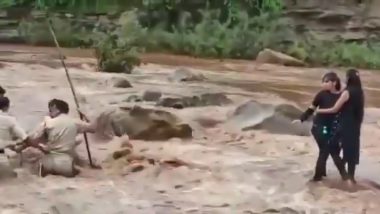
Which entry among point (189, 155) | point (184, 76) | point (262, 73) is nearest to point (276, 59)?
point (262, 73)

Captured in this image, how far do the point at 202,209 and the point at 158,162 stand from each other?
75.3 inches

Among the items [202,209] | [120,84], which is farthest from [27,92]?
[202,209]

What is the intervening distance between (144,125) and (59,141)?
9.18 ft

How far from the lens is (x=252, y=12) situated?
96.3 feet

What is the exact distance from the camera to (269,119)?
1236 centimetres

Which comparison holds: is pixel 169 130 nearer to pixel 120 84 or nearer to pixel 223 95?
pixel 223 95

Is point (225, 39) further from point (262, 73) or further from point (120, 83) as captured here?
point (120, 83)

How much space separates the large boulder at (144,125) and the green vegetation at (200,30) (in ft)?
43.6

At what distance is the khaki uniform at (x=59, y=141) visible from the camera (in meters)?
8.70

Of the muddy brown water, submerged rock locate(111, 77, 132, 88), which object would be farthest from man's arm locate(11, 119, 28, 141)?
submerged rock locate(111, 77, 132, 88)

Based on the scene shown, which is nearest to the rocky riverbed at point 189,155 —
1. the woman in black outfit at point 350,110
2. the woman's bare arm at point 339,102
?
the woman in black outfit at point 350,110

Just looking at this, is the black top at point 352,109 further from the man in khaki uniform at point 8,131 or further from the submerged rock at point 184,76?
the submerged rock at point 184,76

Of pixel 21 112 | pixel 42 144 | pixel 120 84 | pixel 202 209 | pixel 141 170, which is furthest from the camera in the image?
pixel 120 84

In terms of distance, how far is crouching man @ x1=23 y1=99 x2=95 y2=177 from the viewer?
8.69 m
